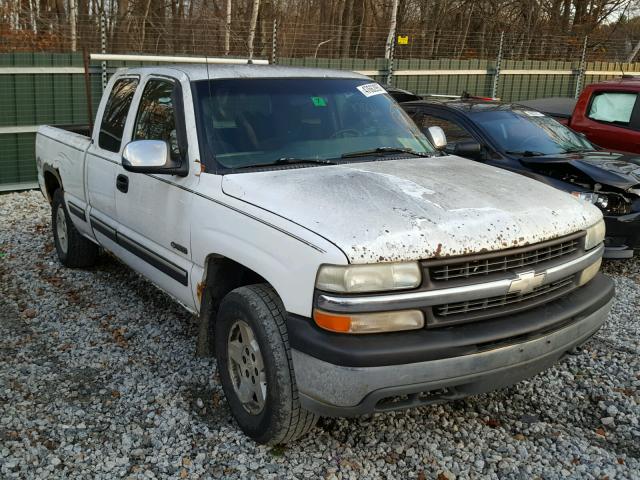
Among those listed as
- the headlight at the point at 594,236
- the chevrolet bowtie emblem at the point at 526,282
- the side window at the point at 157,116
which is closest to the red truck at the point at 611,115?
the headlight at the point at 594,236

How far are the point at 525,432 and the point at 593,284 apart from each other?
0.89 meters

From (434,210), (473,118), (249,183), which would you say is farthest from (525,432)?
(473,118)

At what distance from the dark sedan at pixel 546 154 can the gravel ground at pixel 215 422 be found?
143 cm

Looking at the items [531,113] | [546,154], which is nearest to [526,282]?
[546,154]

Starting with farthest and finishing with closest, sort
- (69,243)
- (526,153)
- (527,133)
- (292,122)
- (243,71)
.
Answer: (527,133) < (526,153) < (69,243) < (243,71) < (292,122)

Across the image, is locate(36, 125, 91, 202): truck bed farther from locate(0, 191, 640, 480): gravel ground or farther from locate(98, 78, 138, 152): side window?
locate(0, 191, 640, 480): gravel ground

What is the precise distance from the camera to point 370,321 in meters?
2.94

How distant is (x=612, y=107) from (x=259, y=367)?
23.9 ft

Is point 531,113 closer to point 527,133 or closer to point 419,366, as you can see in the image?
point 527,133

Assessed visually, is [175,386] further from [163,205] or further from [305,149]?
[305,149]

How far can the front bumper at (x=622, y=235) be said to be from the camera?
6.38 metres

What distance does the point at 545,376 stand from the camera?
14.4 ft

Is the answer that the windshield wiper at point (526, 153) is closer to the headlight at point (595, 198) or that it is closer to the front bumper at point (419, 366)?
the headlight at point (595, 198)

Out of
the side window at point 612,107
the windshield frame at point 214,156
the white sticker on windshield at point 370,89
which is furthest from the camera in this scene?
the side window at point 612,107
